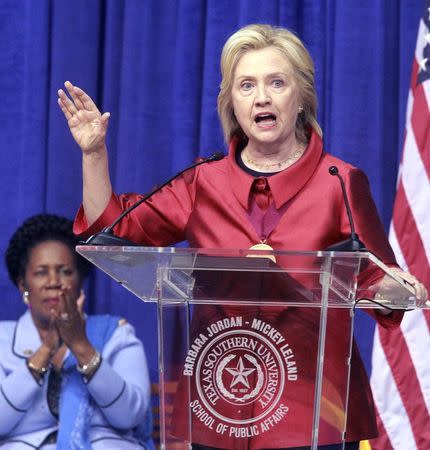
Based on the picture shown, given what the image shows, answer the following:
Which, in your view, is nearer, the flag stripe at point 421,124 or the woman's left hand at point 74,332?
the flag stripe at point 421,124

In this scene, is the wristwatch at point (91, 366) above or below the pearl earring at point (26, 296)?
below

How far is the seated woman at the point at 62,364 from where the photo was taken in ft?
11.1

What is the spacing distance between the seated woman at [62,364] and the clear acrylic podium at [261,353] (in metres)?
1.64

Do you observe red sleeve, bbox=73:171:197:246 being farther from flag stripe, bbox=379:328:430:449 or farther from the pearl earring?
the pearl earring

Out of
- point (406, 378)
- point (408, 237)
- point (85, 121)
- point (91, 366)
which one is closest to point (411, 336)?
point (406, 378)

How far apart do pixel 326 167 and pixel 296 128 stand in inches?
8.0

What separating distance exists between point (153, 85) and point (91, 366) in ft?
3.76

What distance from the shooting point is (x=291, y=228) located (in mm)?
2004

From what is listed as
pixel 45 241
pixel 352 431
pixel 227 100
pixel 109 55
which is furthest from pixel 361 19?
pixel 352 431

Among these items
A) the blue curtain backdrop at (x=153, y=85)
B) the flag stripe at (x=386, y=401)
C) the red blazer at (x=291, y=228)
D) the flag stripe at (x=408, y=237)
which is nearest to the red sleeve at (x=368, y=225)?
the red blazer at (x=291, y=228)

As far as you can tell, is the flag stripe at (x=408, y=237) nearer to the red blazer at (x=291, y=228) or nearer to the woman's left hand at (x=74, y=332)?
the woman's left hand at (x=74, y=332)

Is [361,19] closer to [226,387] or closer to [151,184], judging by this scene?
[151,184]

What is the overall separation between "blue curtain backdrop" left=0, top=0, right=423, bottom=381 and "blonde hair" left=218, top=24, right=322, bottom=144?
1.45 metres

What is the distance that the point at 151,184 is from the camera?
3945 millimetres
